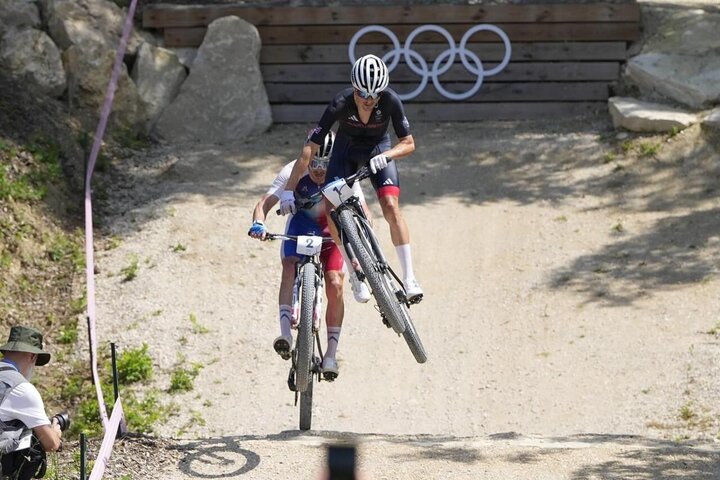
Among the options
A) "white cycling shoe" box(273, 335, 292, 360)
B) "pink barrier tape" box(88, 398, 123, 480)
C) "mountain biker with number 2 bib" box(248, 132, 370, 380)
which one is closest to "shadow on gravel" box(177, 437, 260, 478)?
"pink barrier tape" box(88, 398, 123, 480)

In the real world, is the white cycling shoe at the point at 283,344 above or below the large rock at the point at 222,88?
below

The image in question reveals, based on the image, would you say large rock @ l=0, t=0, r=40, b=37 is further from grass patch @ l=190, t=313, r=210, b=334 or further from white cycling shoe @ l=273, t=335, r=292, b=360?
white cycling shoe @ l=273, t=335, r=292, b=360

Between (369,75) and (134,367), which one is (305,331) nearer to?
(369,75)

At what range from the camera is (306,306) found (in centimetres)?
907

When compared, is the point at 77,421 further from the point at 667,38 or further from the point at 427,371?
the point at 667,38

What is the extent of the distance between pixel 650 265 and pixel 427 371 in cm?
349

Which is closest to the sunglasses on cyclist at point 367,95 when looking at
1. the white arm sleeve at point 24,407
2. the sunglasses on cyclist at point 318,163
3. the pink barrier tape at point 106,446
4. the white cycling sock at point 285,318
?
the sunglasses on cyclist at point 318,163

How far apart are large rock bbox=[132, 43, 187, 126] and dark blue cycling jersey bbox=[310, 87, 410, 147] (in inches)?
351

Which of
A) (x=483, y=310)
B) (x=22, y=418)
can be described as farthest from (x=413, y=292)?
(x=483, y=310)

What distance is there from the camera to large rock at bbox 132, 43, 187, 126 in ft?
58.9

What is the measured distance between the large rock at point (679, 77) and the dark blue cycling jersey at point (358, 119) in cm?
918

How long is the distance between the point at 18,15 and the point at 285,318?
33.0 ft

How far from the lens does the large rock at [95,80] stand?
17469mm

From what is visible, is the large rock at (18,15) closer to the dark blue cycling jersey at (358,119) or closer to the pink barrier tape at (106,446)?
the dark blue cycling jersey at (358,119)
